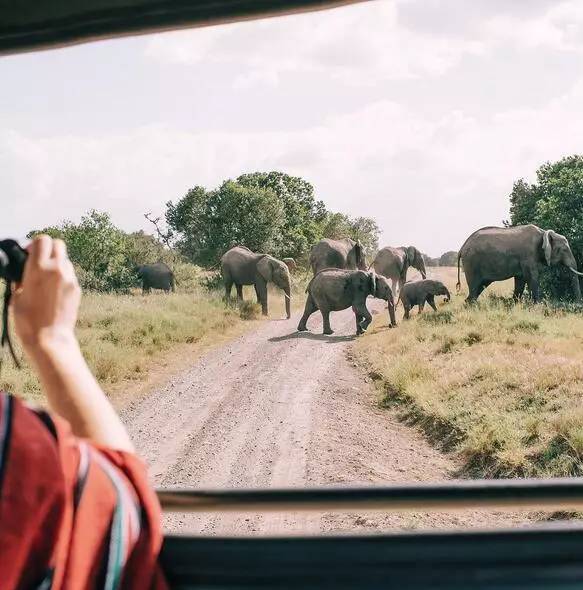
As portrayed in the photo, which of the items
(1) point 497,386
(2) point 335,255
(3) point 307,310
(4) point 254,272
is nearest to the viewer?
(1) point 497,386

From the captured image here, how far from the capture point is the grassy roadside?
398 cm

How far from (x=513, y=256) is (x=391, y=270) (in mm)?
1818

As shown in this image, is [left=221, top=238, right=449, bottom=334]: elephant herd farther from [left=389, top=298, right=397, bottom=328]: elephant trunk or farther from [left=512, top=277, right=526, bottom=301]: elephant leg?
[left=512, top=277, right=526, bottom=301]: elephant leg

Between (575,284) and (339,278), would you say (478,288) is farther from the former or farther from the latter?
(339,278)

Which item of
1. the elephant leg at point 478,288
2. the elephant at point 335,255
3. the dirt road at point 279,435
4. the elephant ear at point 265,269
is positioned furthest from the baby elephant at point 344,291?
the elephant at point 335,255

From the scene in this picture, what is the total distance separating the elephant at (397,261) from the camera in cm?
786

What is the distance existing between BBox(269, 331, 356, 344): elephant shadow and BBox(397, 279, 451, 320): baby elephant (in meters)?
0.60

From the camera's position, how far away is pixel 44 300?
406 mm

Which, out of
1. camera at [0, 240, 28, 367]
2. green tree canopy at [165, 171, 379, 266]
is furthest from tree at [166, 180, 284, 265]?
camera at [0, 240, 28, 367]

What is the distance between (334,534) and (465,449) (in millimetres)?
2305

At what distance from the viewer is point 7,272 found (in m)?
0.44

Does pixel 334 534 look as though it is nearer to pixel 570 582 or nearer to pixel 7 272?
pixel 570 582

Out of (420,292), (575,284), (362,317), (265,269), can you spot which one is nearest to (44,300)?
(362,317)

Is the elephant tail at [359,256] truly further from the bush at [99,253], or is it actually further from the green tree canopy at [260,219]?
the bush at [99,253]
